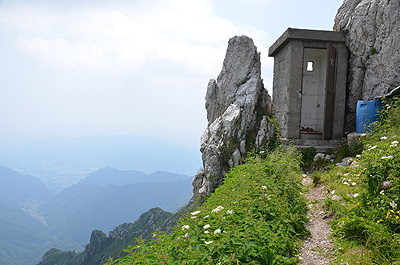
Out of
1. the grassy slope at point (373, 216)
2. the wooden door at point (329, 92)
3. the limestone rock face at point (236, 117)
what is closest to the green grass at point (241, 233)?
the grassy slope at point (373, 216)

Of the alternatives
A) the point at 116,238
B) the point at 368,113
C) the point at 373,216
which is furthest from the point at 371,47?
the point at 116,238

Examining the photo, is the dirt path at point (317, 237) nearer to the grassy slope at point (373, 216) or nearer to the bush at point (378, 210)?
the grassy slope at point (373, 216)

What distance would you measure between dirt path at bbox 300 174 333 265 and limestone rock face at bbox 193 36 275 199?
6160 mm

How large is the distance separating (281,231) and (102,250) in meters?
99.6

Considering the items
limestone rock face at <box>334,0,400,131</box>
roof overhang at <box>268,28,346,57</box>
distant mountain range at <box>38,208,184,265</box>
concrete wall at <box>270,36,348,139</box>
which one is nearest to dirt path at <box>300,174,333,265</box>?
concrete wall at <box>270,36,348,139</box>

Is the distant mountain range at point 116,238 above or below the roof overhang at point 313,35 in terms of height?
below

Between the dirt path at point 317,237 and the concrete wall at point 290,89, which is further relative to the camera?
the concrete wall at point 290,89

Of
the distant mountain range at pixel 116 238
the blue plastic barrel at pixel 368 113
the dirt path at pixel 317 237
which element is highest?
the blue plastic barrel at pixel 368 113

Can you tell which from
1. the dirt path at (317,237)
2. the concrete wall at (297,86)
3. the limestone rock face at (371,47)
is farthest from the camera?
the concrete wall at (297,86)

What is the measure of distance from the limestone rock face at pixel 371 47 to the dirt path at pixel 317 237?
21.4ft

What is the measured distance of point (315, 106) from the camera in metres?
12.6

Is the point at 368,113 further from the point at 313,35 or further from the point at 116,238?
the point at 116,238

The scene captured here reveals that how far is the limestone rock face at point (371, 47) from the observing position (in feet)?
30.2

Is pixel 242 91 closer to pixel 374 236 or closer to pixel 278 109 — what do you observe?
pixel 278 109
